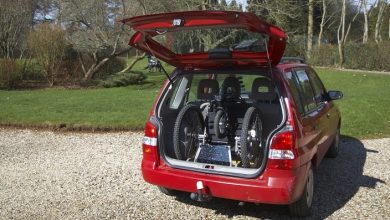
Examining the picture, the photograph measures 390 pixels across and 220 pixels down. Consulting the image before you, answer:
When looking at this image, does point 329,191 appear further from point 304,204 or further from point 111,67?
point 111,67

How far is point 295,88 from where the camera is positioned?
475cm

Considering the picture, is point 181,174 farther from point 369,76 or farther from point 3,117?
point 369,76

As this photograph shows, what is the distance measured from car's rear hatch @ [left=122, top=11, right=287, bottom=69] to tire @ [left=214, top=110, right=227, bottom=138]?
542 millimetres

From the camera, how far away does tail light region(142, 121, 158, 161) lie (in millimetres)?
4629

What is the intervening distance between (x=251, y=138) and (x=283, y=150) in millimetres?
506

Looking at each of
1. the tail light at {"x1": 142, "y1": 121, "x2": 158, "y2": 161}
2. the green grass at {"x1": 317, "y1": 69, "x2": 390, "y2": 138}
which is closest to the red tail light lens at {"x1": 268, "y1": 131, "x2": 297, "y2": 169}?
the tail light at {"x1": 142, "y1": 121, "x2": 158, "y2": 161}

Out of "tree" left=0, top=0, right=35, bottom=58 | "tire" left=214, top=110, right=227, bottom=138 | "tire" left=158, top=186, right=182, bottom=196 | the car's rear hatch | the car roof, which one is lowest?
"tire" left=158, top=186, right=182, bottom=196

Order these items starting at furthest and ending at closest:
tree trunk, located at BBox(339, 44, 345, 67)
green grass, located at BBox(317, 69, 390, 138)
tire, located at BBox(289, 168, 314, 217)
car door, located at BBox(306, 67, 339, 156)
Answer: tree trunk, located at BBox(339, 44, 345, 67) < green grass, located at BBox(317, 69, 390, 138) < car door, located at BBox(306, 67, 339, 156) < tire, located at BBox(289, 168, 314, 217)

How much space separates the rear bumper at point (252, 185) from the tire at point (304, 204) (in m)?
0.21

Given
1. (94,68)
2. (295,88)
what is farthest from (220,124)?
(94,68)

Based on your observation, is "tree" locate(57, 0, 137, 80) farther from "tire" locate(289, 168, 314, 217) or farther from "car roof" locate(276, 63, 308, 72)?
"tire" locate(289, 168, 314, 217)

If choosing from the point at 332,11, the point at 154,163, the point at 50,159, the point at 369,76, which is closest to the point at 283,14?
the point at 369,76

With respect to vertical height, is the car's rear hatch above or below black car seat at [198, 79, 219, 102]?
above

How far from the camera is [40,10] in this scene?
82.4 feet
